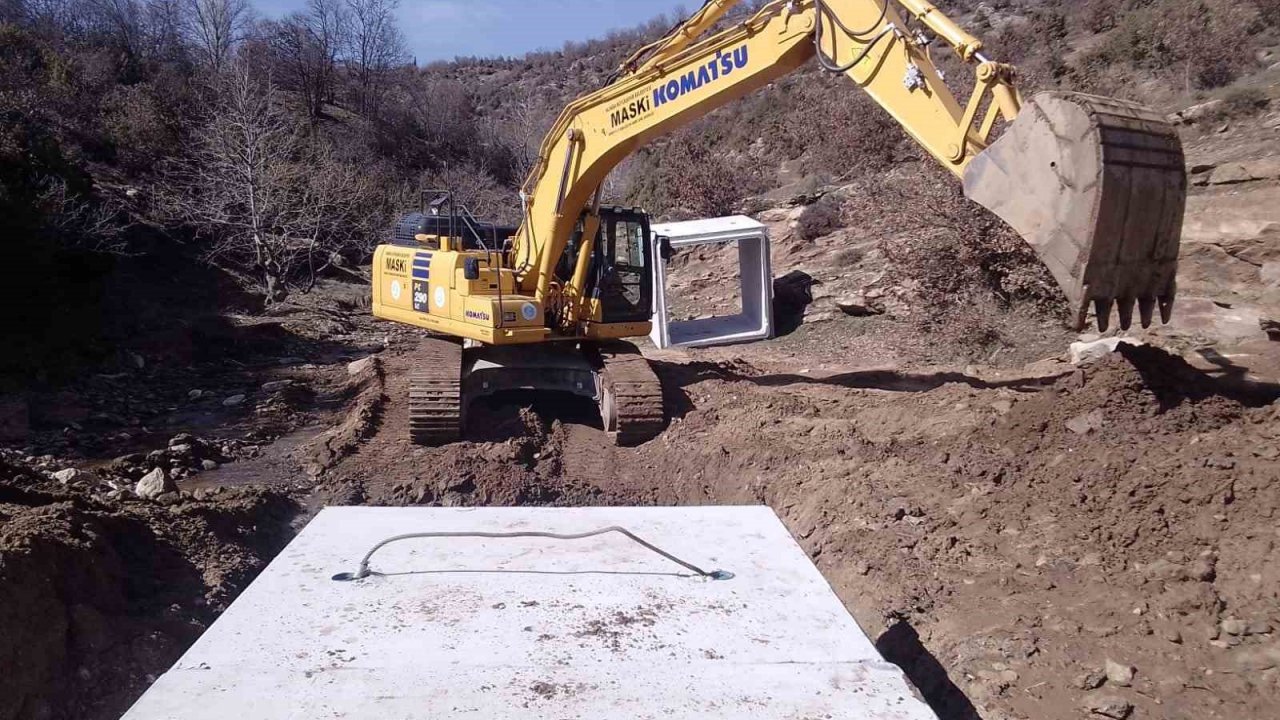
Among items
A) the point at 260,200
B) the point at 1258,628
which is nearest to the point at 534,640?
the point at 1258,628

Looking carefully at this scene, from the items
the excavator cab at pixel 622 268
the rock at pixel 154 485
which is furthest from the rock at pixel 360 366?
the rock at pixel 154 485

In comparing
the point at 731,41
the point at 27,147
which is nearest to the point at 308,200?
the point at 27,147

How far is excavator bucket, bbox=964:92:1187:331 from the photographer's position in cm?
527

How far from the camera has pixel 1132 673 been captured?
14.2ft

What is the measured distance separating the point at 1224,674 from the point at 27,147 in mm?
20062

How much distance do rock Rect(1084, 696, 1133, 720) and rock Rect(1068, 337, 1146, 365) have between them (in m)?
4.87

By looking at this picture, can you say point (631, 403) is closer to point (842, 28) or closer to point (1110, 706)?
point (842, 28)

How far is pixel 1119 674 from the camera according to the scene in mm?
4332

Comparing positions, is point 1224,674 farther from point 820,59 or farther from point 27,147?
point 27,147

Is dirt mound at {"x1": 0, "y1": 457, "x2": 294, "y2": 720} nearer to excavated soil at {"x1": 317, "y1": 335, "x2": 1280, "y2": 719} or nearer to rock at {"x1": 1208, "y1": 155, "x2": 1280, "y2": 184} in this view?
excavated soil at {"x1": 317, "y1": 335, "x2": 1280, "y2": 719}

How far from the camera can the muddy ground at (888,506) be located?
4.47 meters

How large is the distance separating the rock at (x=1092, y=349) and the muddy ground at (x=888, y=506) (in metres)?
0.21

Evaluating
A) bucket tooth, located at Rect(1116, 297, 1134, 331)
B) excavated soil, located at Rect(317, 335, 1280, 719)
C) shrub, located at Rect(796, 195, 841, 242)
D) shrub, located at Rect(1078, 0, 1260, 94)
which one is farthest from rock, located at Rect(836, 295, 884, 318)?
bucket tooth, located at Rect(1116, 297, 1134, 331)

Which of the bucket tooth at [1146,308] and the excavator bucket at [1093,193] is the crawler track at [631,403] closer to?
the excavator bucket at [1093,193]
